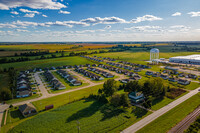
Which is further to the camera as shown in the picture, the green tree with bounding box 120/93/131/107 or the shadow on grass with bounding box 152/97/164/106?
the shadow on grass with bounding box 152/97/164/106

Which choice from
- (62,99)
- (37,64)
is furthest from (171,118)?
(37,64)

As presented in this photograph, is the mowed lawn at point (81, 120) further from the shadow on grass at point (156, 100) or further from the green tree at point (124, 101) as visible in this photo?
the shadow on grass at point (156, 100)

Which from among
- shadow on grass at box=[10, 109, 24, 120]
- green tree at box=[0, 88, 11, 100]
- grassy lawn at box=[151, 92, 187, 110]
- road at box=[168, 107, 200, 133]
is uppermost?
green tree at box=[0, 88, 11, 100]

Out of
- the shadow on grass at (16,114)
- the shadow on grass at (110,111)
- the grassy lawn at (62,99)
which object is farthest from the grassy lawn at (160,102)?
the shadow on grass at (16,114)

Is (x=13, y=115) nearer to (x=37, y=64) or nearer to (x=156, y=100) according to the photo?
(x=156, y=100)

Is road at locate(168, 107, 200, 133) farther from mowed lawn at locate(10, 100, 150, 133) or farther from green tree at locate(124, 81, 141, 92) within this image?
green tree at locate(124, 81, 141, 92)

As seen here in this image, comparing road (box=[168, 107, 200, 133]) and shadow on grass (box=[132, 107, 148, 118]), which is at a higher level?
shadow on grass (box=[132, 107, 148, 118])

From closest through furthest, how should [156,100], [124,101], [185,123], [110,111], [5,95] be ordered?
[185,123], [110,111], [124,101], [156,100], [5,95]

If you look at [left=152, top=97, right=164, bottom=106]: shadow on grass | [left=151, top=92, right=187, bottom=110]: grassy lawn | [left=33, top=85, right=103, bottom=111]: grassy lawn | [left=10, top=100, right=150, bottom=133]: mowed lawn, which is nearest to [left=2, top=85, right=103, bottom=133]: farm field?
[left=33, top=85, right=103, bottom=111]: grassy lawn
